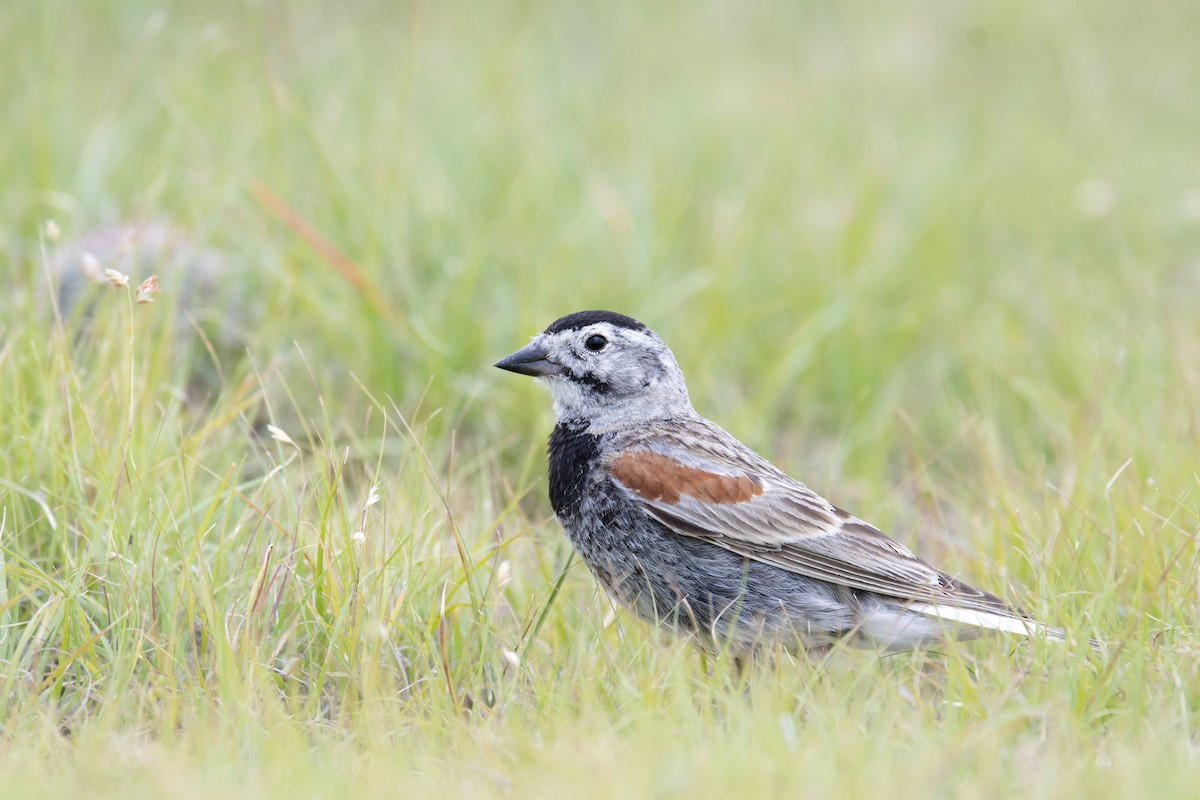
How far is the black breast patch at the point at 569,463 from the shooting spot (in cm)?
464

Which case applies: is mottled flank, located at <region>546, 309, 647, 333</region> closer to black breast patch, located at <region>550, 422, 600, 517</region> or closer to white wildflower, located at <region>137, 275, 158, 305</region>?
black breast patch, located at <region>550, 422, 600, 517</region>

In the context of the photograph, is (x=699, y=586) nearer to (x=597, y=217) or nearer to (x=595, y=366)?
(x=595, y=366)

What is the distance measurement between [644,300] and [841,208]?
157cm

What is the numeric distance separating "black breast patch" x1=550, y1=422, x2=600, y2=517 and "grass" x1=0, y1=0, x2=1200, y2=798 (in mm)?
288

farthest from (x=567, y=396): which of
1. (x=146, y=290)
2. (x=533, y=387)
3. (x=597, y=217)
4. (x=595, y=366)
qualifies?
(x=597, y=217)

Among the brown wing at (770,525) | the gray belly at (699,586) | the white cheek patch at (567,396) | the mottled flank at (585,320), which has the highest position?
the mottled flank at (585,320)

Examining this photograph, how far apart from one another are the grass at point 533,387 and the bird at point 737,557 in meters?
0.14

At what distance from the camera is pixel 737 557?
452 cm

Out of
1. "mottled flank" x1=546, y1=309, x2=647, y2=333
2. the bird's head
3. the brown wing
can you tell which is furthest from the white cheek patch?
the brown wing

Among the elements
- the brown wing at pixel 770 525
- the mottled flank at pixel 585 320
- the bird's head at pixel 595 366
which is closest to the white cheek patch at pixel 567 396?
the bird's head at pixel 595 366

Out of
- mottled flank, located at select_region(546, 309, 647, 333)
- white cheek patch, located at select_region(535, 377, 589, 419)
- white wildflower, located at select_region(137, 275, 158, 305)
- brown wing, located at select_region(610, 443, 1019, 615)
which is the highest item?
white wildflower, located at select_region(137, 275, 158, 305)

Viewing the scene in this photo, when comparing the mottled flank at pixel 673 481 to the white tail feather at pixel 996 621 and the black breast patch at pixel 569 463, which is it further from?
the white tail feather at pixel 996 621

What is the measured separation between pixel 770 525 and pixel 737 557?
0.15 m

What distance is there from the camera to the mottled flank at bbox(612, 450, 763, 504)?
449cm
